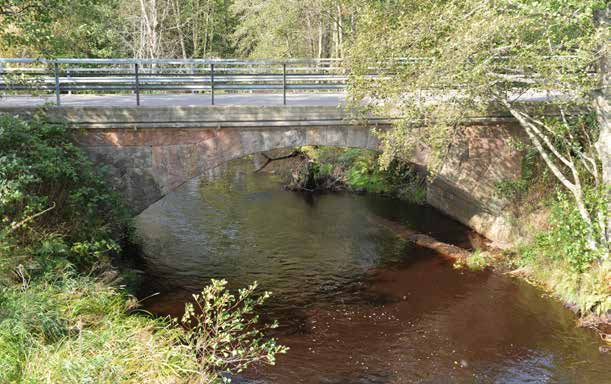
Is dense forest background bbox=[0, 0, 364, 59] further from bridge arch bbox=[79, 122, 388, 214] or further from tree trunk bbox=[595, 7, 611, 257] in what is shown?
tree trunk bbox=[595, 7, 611, 257]

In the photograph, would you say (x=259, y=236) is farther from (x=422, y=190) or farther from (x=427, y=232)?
(x=422, y=190)

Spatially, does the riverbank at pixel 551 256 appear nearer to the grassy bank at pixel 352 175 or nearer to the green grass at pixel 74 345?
the grassy bank at pixel 352 175

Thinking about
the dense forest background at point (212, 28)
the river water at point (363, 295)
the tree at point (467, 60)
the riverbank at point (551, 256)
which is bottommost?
the river water at point (363, 295)

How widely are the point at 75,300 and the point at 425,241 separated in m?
8.78

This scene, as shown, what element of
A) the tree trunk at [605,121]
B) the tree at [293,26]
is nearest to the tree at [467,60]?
the tree trunk at [605,121]

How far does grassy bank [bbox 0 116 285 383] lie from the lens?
6.29 meters

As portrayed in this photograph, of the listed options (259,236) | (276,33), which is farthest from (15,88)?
(276,33)

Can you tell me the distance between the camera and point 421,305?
11141 mm

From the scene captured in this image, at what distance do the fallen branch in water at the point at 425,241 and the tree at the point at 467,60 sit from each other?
10.2 feet

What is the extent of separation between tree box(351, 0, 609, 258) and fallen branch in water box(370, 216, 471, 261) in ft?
10.2

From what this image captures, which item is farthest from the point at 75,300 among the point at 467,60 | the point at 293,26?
the point at 293,26

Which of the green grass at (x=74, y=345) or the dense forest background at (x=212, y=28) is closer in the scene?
the green grass at (x=74, y=345)

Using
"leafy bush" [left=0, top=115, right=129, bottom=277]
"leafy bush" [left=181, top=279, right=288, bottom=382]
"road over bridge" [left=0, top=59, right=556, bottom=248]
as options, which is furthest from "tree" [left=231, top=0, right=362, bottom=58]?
"leafy bush" [left=181, top=279, right=288, bottom=382]

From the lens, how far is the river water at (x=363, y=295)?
889 cm
